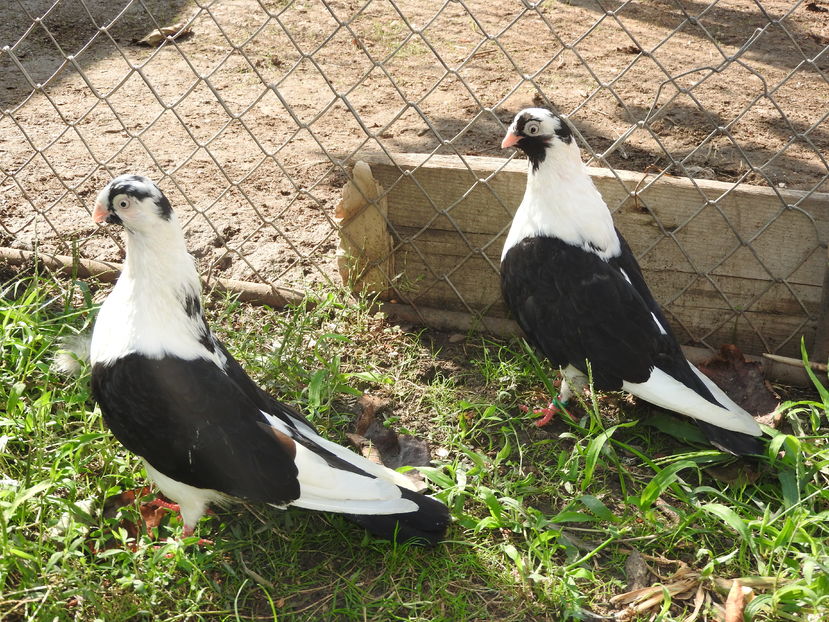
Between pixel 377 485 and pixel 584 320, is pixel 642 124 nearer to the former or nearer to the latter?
pixel 584 320

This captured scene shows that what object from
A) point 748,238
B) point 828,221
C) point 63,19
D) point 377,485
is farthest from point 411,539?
point 63,19

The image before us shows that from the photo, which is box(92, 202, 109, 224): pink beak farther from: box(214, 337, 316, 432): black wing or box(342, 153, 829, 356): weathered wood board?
box(342, 153, 829, 356): weathered wood board

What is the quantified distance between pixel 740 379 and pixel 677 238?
2.00 ft

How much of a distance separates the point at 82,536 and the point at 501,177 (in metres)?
2.03

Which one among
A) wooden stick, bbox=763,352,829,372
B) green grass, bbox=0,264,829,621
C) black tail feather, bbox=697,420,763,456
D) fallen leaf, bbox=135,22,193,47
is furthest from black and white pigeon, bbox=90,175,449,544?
fallen leaf, bbox=135,22,193,47

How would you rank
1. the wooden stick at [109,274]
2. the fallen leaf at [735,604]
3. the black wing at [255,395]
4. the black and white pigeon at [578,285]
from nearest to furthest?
the fallen leaf at [735,604] → the black wing at [255,395] → the black and white pigeon at [578,285] → the wooden stick at [109,274]

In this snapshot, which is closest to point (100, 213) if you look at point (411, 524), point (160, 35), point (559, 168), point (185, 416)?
point (185, 416)

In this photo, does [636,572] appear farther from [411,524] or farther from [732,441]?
[411,524]

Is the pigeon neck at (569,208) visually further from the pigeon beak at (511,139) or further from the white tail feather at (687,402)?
the white tail feather at (687,402)

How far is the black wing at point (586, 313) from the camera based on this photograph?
298 centimetres

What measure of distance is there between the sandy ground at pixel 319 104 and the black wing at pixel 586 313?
0.64 meters

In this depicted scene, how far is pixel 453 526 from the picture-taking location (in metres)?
2.65

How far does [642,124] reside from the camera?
3.08 m

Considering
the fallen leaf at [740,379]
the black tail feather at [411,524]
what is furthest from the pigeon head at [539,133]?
the black tail feather at [411,524]
